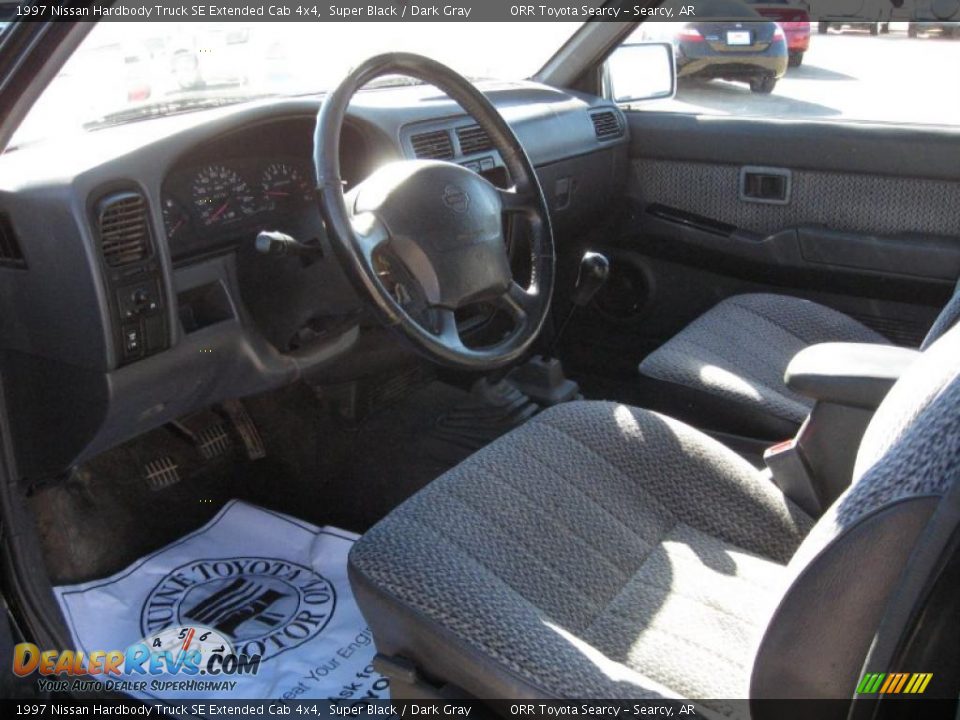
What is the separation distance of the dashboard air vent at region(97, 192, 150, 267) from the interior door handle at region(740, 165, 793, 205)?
1685mm

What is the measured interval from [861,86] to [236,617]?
2.09 meters

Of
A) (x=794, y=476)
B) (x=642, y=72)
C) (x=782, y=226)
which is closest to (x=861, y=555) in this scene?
(x=794, y=476)

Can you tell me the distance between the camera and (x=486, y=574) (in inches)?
48.1

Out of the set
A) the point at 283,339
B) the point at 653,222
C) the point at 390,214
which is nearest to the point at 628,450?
the point at 390,214

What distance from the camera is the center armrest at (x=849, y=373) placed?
4.70 ft

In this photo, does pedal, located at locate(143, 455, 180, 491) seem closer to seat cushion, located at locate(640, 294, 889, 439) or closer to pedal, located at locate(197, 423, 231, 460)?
pedal, located at locate(197, 423, 231, 460)

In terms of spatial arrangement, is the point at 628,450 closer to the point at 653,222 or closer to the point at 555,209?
the point at 555,209

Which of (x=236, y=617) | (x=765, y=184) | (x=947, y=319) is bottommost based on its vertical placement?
(x=236, y=617)

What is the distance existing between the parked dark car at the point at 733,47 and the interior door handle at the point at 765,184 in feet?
0.83

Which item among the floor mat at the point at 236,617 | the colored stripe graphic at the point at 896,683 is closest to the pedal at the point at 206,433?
the floor mat at the point at 236,617

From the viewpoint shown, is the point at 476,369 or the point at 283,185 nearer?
the point at 476,369

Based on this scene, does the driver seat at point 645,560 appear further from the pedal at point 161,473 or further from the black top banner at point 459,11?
the pedal at point 161,473

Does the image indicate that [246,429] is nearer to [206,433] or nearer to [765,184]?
[206,433]

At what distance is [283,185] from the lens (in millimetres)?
1920
